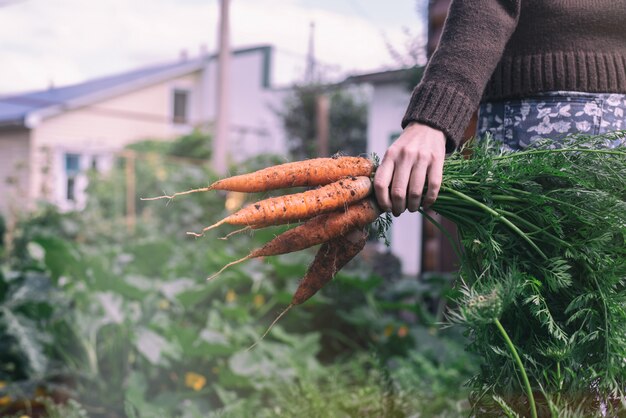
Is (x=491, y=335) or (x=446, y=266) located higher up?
(x=491, y=335)

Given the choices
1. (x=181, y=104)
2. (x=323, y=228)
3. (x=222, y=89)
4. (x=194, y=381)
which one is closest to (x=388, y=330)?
(x=194, y=381)

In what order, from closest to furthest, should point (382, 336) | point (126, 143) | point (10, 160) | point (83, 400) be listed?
point (83, 400), point (382, 336), point (10, 160), point (126, 143)

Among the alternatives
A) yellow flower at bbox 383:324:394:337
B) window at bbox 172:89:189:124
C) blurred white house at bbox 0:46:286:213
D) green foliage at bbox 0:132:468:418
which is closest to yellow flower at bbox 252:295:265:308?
green foliage at bbox 0:132:468:418

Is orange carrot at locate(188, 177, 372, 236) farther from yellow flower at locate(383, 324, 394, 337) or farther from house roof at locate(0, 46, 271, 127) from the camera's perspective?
house roof at locate(0, 46, 271, 127)

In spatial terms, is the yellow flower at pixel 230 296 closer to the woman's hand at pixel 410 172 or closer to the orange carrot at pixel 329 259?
the orange carrot at pixel 329 259

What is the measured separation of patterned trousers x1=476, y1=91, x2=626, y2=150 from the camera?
1649 millimetres

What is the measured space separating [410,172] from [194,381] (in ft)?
7.86

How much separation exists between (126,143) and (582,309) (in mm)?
17607

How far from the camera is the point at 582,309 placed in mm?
1457

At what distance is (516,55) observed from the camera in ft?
5.56

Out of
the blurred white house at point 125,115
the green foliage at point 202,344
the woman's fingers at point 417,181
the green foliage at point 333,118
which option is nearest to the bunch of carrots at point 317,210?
the woman's fingers at point 417,181

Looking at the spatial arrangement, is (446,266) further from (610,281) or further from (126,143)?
(126,143)

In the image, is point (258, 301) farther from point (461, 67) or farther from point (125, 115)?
point (125, 115)

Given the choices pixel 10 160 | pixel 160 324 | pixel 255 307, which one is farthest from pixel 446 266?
pixel 10 160
